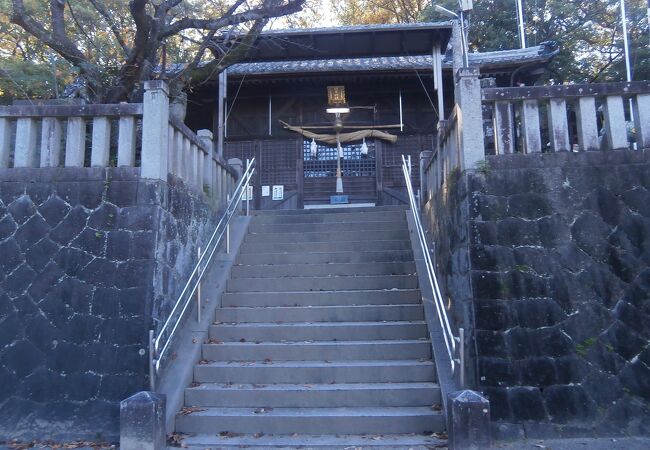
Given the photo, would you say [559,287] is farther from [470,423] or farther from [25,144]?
[25,144]

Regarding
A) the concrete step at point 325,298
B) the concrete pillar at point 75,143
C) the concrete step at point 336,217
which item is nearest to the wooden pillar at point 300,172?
the concrete step at point 336,217

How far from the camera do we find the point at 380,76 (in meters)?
12.7

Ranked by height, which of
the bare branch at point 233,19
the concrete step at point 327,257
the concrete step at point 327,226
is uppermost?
the bare branch at point 233,19

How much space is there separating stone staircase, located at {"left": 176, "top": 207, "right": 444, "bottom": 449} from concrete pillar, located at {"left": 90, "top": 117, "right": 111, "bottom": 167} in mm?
2499

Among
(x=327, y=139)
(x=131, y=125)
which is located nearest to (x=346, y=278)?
(x=131, y=125)

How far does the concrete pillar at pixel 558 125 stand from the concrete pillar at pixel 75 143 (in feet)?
18.4

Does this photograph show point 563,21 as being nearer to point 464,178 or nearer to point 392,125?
point 392,125

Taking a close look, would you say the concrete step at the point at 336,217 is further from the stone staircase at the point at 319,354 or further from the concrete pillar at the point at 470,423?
the concrete pillar at the point at 470,423

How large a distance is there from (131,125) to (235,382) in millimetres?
3326

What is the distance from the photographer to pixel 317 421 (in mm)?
5164

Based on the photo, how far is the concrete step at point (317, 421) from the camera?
513cm

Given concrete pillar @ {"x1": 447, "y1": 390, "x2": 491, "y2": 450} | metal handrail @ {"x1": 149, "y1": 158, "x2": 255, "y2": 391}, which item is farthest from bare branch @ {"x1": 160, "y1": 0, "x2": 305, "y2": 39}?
concrete pillar @ {"x1": 447, "y1": 390, "x2": 491, "y2": 450}

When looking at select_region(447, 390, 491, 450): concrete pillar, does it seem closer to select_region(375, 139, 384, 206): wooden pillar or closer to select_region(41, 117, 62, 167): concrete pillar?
select_region(41, 117, 62, 167): concrete pillar

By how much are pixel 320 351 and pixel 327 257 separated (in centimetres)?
223
